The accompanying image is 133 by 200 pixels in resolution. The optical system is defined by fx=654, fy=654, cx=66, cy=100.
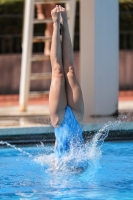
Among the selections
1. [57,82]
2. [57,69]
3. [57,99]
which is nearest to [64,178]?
[57,99]

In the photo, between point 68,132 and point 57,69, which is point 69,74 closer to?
point 57,69

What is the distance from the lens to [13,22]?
47.7 ft

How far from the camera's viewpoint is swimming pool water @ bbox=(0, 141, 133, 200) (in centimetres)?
514

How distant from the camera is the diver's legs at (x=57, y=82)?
5672 millimetres

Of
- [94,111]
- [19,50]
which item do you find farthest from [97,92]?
[19,50]

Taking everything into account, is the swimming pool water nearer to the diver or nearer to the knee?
the diver

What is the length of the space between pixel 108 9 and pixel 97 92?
114cm

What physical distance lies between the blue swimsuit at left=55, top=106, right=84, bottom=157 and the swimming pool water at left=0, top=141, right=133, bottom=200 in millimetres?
231

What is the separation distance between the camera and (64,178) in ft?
18.5

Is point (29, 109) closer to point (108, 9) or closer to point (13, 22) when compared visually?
point (108, 9)

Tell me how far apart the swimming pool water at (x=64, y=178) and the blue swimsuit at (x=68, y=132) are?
0.23m

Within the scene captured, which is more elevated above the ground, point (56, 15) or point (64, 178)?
point (56, 15)

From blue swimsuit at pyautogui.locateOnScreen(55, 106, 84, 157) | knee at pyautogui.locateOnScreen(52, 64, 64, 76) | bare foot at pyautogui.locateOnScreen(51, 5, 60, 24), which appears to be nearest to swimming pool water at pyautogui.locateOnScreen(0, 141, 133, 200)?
blue swimsuit at pyautogui.locateOnScreen(55, 106, 84, 157)

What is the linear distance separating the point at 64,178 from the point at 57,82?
83 cm
